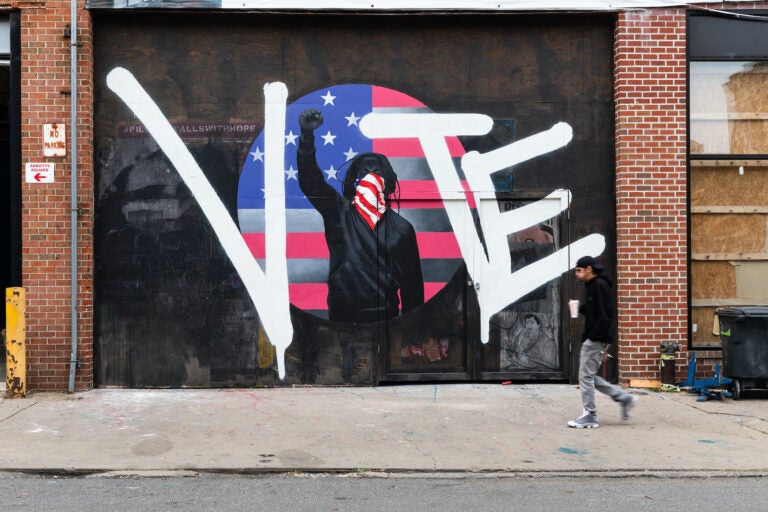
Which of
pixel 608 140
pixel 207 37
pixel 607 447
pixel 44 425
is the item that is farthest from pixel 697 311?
pixel 44 425

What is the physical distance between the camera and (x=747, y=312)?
1001 centimetres

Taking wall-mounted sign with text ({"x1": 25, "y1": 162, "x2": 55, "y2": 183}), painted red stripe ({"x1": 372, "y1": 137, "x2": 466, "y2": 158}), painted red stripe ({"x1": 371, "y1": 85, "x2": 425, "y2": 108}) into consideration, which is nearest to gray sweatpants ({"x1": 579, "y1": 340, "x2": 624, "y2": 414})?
painted red stripe ({"x1": 372, "y1": 137, "x2": 466, "y2": 158})

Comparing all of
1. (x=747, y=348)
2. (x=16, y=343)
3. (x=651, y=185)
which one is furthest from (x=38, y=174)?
(x=747, y=348)

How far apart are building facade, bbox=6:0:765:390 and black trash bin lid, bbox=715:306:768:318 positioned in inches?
31.4

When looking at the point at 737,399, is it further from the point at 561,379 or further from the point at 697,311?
the point at 561,379

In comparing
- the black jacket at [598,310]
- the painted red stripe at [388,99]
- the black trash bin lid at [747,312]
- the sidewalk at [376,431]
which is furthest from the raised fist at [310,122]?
the black trash bin lid at [747,312]

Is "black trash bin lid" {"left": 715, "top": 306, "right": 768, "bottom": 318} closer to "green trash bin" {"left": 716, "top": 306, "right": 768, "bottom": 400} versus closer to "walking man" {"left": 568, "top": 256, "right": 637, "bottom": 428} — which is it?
"green trash bin" {"left": 716, "top": 306, "right": 768, "bottom": 400}

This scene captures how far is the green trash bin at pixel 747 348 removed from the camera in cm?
996

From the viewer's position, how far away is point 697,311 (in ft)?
36.3

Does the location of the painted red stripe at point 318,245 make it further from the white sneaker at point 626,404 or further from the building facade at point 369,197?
the white sneaker at point 626,404

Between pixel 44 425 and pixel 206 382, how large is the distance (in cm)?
244

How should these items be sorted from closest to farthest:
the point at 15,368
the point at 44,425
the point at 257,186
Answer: the point at 44,425, the point at 15,368, the point at 257,186

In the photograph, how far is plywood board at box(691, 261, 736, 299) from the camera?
36.4 ft

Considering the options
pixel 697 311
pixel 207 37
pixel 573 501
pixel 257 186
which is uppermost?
pixel 207 37
